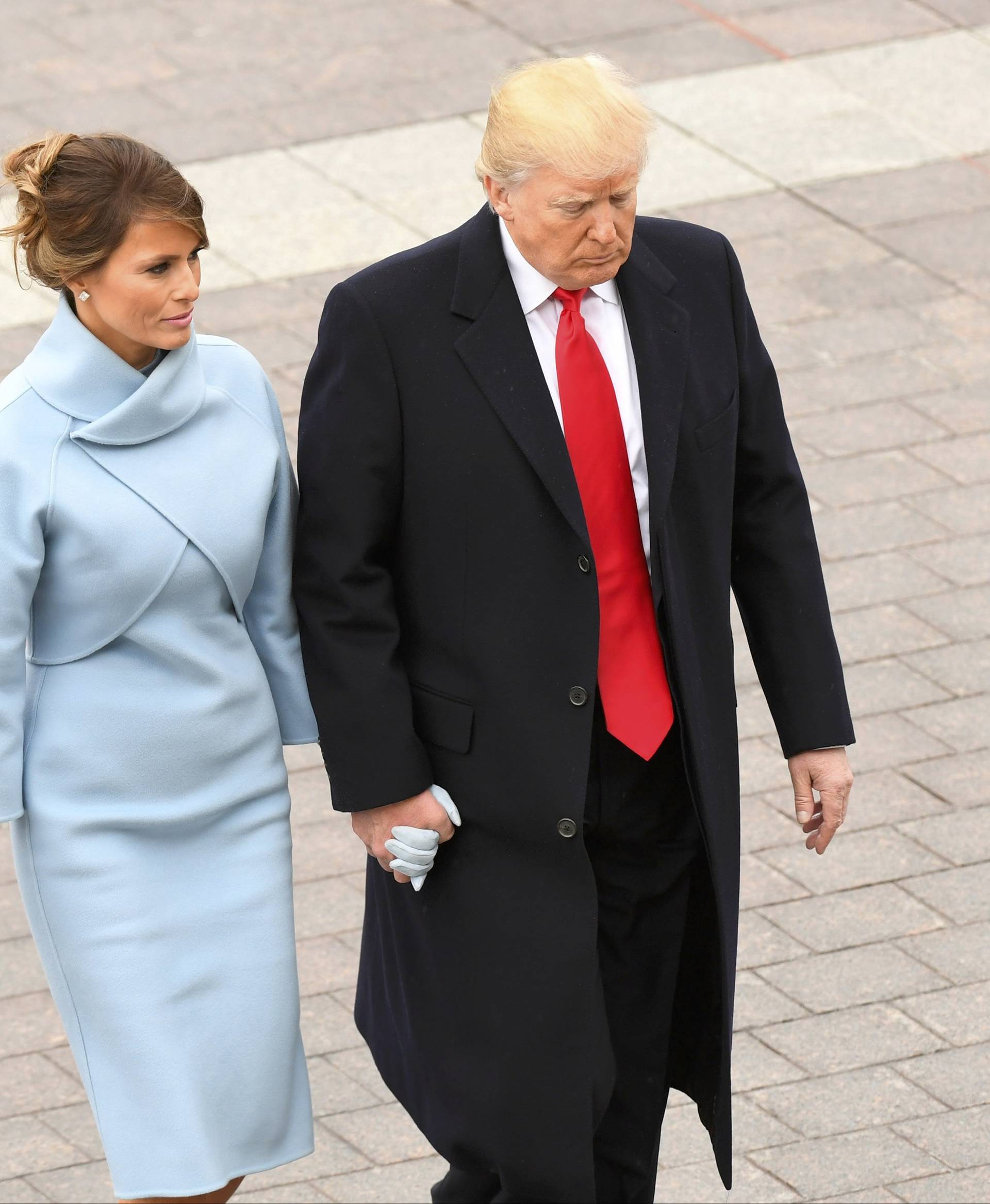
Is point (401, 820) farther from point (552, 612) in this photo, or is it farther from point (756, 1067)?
point (756, 1067)

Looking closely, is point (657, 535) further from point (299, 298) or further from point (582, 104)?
point (299, 298)

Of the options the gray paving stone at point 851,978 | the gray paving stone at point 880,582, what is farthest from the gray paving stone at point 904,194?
the gray paving stone at point 851,978

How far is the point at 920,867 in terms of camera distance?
4824 millimetres

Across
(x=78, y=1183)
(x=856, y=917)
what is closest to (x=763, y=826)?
(x=856, y=917)

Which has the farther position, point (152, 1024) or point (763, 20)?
point (763, 20)

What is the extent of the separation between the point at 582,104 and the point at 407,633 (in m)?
0.85

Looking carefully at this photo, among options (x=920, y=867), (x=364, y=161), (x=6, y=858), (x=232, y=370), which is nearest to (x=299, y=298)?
(x=364, y=161)

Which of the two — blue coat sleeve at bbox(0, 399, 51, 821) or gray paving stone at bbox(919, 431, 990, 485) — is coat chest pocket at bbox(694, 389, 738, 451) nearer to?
blue coat sleeve at bbox(0, 399, 51, 821)

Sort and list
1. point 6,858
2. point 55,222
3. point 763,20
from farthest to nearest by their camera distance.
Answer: point 763,20 < point 6,858 < point 55,222

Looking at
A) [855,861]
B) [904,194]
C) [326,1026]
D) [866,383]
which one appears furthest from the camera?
[904,194]

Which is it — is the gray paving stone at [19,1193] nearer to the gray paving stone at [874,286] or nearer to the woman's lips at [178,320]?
the woman's lips at [178,320]

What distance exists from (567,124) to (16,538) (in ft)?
3.18

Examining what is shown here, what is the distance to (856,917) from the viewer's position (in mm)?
4676

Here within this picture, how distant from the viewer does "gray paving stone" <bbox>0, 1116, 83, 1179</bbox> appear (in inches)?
161
